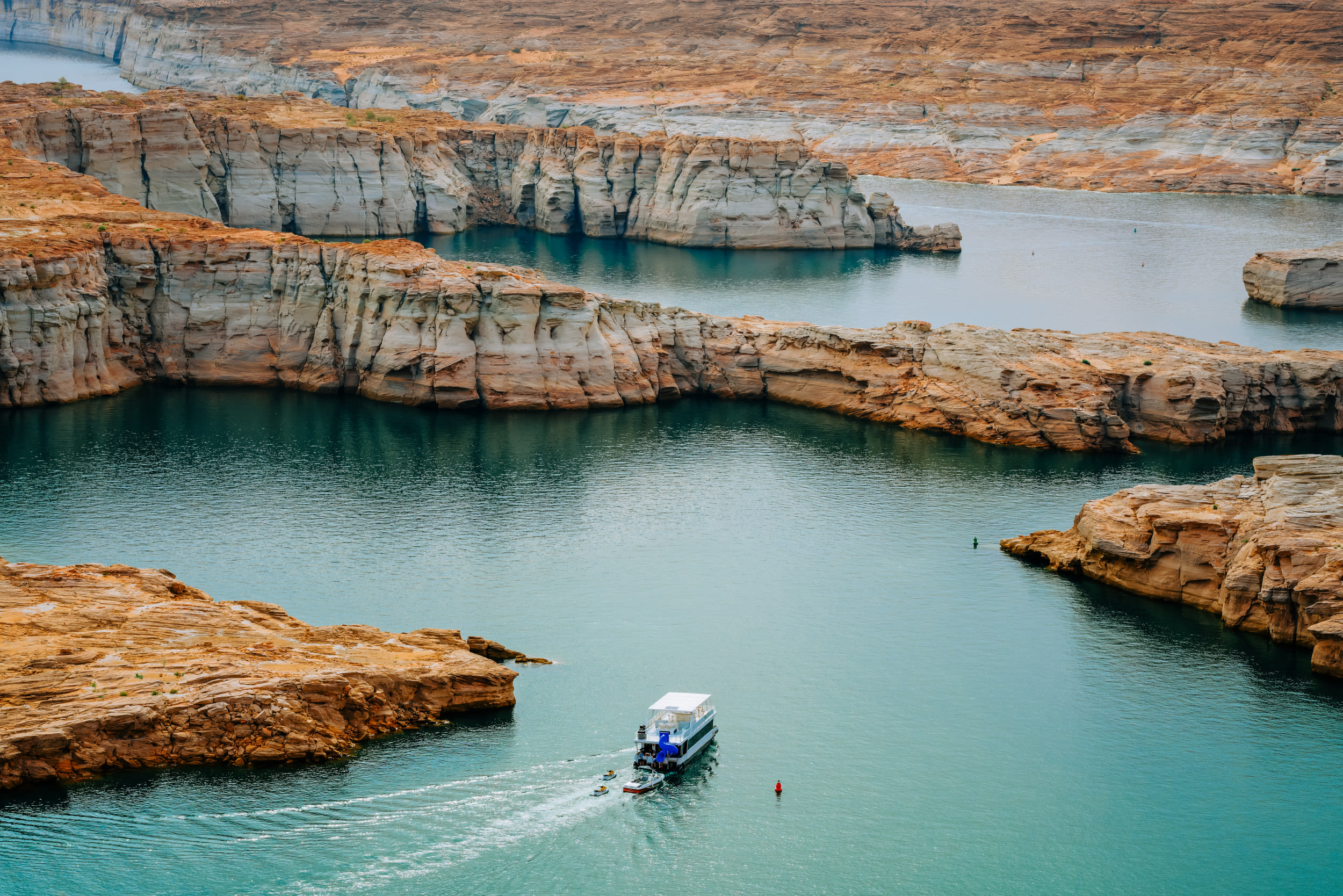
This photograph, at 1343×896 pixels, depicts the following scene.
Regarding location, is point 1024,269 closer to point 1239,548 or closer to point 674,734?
point 1239,548

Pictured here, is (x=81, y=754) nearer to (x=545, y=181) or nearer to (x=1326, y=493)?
(x=1326, y=493)

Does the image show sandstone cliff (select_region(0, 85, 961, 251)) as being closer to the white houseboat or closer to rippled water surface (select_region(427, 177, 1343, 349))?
rippled water surface (select_region(427, 177, 1343, 349))

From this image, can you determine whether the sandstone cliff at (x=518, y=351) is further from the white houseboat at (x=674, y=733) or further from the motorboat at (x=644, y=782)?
the motorboat at (x=644, y=782)

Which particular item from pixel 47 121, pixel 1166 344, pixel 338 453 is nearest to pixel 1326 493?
pixel 1166 344

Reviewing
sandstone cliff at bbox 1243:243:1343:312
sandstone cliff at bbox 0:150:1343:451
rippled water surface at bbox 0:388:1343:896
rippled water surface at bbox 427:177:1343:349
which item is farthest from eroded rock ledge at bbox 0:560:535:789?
sandstone cliff at bbox 1243:243:1343:312

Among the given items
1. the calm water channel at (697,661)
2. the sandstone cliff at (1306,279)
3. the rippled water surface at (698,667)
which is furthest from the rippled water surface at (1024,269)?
the rippled water surface at (698,667)

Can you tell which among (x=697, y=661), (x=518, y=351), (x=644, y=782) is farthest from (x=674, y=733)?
(x=518, y=351)
